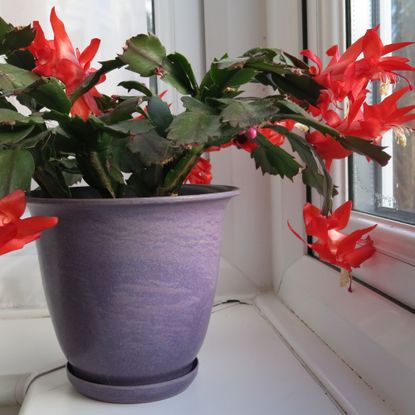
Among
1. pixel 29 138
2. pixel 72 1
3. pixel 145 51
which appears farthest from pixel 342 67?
pixel 72 1

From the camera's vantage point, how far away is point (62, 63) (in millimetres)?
626

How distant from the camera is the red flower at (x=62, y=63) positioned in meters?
0.62

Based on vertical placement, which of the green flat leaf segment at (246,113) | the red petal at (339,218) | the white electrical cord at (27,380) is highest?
the green flat leaf segment at (246,113)

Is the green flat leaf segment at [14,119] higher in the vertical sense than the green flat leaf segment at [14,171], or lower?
higher

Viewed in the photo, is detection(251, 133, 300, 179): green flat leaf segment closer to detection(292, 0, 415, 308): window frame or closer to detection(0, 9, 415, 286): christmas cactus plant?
detection(0, 9, 415, 286): christmas cactus plant

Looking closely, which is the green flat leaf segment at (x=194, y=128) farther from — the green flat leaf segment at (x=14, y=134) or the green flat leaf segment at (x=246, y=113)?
the green flat leaf segment at (x=14, y=134)

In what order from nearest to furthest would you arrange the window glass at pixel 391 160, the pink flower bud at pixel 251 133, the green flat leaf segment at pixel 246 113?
1. the green flat leaf segment at pixel 246 113
2. the pink flower bud at pixel 251 133
3. the window glass at pixel 391 160

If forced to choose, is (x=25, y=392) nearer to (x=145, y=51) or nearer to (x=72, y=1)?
(x=145, y=51)

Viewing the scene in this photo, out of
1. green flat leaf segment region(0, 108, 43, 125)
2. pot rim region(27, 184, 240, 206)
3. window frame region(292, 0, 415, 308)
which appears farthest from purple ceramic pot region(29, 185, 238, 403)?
window frame region(292, 0, 415, 308)

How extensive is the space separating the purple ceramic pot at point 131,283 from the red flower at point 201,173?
0.12 meters

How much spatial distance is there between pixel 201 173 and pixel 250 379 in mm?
287

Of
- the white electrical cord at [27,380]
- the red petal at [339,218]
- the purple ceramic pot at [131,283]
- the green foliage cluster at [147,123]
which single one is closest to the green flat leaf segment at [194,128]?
the green foliage cluster at [147,123]

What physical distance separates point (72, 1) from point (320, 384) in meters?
0.86

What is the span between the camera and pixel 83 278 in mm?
626
